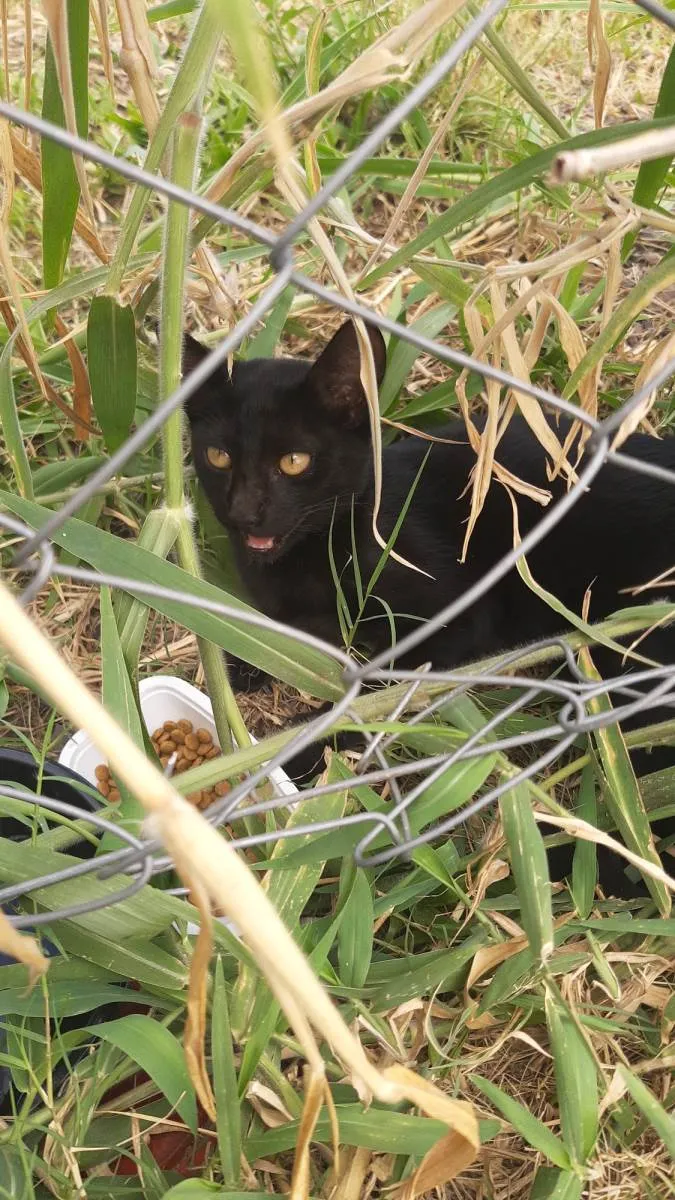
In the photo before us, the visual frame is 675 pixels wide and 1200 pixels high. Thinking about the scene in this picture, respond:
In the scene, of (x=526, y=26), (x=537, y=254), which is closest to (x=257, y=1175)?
(x=537, y=254)

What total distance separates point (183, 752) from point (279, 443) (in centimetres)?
46

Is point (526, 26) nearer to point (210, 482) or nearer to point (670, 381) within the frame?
point (670, 381)

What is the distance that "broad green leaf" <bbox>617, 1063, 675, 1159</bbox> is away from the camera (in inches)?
28.3

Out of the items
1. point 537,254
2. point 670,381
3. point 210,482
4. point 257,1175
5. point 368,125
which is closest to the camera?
point 257,1175

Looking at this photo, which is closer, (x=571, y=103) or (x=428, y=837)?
(x=428, y=837)

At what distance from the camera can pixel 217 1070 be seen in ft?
2.35

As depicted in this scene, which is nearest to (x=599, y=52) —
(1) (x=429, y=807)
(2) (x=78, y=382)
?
(1) (x=429, y=807)

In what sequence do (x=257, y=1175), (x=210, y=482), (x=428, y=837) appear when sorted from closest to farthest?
1. (x=428, y=837)
2. (x=257, y=1175)
3. (x=210, y=482)

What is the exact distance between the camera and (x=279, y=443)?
46.0 inches

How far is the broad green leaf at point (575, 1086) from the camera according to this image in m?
0.75

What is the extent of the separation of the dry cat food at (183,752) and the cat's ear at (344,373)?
0.50 m

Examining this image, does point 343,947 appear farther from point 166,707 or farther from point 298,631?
point 166,707

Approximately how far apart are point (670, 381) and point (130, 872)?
1.21 m

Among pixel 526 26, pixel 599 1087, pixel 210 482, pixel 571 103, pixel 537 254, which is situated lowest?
pixel 599 1087
